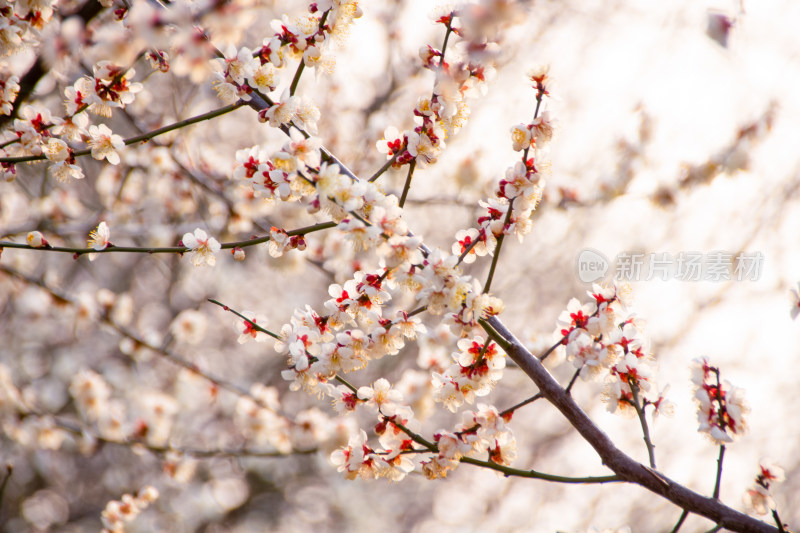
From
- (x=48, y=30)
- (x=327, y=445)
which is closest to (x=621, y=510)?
(x=327, y=445)

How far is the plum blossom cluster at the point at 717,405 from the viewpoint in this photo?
1.75m

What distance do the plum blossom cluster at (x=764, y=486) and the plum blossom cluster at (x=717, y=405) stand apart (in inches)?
16.1

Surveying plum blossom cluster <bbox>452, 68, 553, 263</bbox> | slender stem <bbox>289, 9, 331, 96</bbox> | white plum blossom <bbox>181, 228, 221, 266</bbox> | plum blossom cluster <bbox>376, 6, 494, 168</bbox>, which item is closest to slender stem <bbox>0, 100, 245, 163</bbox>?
slender stem <bbox>289, 9, 331, 96</bbox>

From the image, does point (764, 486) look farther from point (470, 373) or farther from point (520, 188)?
point (520, 188)

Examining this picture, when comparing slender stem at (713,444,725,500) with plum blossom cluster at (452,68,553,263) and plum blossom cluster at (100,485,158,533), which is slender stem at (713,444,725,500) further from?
plum blossom cluster at (100,485,158,533)

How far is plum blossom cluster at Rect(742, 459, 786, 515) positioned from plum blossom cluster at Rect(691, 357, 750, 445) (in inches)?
16.1

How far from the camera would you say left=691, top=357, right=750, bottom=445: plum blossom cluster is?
1.75 m

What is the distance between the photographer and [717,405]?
5.99 ft

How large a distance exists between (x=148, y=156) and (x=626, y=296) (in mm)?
4294

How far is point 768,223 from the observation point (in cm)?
484

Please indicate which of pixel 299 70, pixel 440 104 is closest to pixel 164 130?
pixel 299 70

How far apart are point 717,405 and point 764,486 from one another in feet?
1.53

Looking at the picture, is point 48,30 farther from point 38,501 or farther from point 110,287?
point 38,501

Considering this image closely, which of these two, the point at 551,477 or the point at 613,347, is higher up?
the point at 613,347
